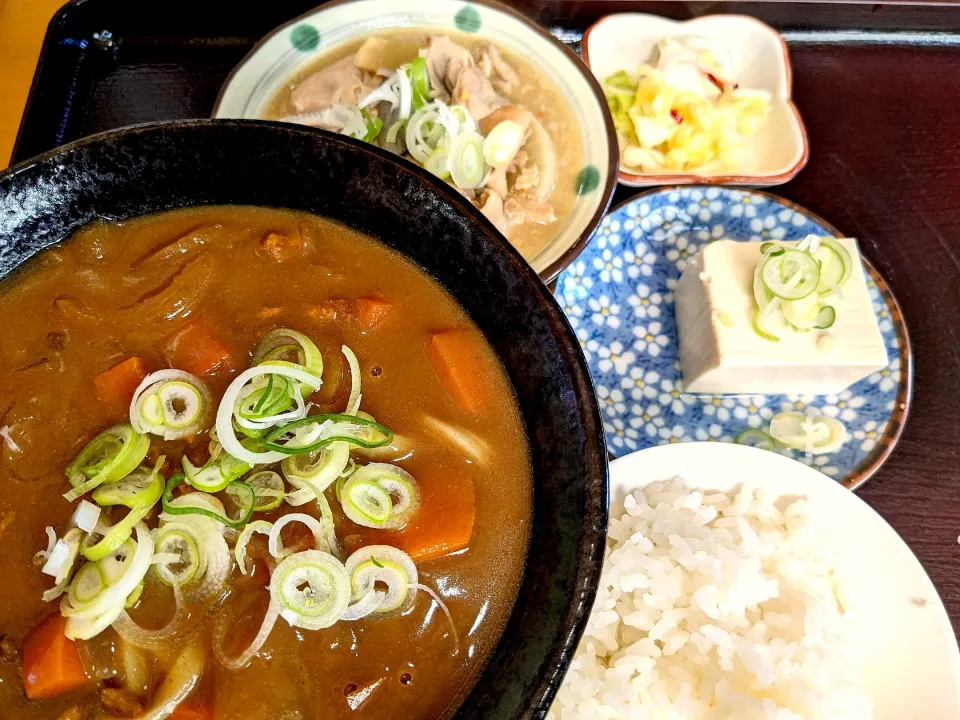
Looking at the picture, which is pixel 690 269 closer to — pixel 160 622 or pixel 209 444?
pixel 209 444

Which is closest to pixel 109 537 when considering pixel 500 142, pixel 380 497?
pixel 380 497

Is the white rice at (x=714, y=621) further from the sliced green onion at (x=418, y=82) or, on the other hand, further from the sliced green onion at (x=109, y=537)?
the sliced green onion at (x=418, y=82)

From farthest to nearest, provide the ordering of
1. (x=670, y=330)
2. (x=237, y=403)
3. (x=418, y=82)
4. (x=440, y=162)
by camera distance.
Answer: (x=670, y=330) → (x=418, y=82) → (x=440, y=162) → (x=237, y=403)

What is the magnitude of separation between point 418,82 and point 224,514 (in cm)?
165

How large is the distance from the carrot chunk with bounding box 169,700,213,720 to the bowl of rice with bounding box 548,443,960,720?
1057 mm

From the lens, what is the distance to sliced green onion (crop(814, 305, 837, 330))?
2295 millimetres

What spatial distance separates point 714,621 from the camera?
81.4 inches

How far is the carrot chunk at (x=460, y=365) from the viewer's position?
1.55 meters

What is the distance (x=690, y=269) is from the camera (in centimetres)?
249

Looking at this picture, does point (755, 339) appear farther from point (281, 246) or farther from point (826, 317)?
point (281, 246)

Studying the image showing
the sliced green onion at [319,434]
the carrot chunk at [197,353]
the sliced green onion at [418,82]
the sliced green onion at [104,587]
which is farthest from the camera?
the sliced green onion at [418,82]

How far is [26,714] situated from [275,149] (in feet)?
4.23

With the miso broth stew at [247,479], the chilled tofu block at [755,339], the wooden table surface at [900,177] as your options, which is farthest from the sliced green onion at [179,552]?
the wooden table surface at [900,177]

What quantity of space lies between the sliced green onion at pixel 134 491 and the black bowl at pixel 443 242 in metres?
0.63
